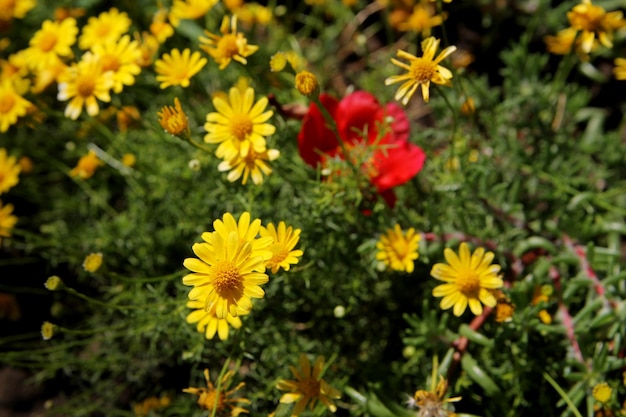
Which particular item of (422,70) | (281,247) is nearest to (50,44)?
(281,247)

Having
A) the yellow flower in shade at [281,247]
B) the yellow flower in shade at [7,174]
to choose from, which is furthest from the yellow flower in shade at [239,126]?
the yellow flower in shade at [7,174]

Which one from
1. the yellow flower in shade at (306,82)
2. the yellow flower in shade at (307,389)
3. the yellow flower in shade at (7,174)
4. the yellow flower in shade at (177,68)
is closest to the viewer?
the yellow flower in shade at (306,82)

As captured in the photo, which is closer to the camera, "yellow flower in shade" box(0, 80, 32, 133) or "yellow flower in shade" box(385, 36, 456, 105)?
"yellow flower in shade" box(385, 36, 456, 105)

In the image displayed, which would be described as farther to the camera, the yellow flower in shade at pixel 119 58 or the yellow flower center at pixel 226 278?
the yellow flower in shade at pixel 119 58

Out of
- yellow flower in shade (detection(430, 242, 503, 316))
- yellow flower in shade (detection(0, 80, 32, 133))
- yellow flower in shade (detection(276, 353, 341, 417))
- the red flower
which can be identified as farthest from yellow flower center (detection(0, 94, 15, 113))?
yellow flower in shade (detection(430, 242, 503, 316))

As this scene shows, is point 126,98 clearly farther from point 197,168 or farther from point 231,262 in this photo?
point 231,262

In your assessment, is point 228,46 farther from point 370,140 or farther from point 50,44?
point 50,44

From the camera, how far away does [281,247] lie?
1.47 m

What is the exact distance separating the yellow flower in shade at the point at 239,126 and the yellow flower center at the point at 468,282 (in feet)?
2.05

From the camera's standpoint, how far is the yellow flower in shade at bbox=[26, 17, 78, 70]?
2.04 meters

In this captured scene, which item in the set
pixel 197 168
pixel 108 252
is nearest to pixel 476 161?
pixel 197 168

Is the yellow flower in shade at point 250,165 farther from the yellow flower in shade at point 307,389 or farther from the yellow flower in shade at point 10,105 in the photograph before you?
the yellow flower in shade at point 10,105

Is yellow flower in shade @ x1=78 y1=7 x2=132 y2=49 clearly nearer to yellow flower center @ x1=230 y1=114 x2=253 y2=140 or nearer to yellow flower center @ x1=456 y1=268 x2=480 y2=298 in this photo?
yellow flower center @ x1=230 y1=114 x2=253 y2=140

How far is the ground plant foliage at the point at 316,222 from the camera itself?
1.61 meters
